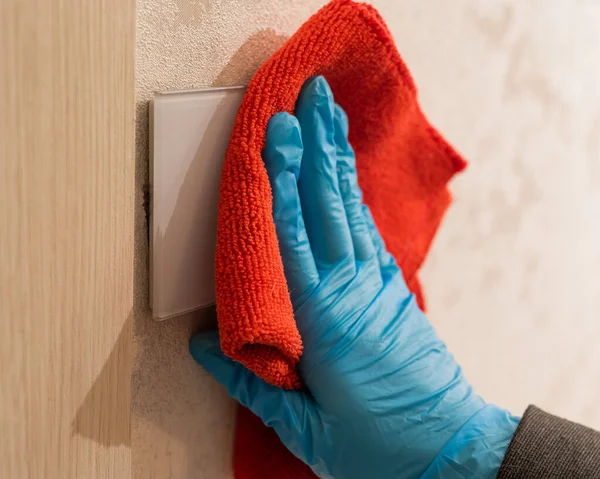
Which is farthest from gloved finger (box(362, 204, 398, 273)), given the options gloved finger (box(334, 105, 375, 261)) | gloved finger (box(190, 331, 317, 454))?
gloved finger (box(190, 331, 317, 454))

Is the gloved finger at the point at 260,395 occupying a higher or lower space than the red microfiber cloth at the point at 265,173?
lower

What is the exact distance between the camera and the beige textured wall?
0.44 m

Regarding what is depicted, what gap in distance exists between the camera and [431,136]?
58 centimetres

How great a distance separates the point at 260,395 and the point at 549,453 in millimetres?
205

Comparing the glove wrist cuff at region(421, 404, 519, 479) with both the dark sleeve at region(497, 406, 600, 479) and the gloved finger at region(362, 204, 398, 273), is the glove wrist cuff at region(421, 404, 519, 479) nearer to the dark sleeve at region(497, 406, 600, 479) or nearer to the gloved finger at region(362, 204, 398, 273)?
the dark sleeve at region(497, 406, 600, 479)

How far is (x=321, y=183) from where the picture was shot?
47 centimetres

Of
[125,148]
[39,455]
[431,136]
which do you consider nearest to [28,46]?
[125,148]

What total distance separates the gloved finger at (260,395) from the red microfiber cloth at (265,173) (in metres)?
0.01

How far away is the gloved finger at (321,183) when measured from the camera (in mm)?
461

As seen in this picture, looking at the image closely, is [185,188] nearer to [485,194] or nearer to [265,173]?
[265,173]

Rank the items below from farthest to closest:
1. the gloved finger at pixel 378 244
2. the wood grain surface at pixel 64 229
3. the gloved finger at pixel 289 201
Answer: the gloved finger at pixel 378 244 < the gloved finger at pixel 289 201 < the wood grain surface at pixel 64 229

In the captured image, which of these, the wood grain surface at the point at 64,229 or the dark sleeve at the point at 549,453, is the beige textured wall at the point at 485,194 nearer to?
the wood grain surface at the point at 64,229

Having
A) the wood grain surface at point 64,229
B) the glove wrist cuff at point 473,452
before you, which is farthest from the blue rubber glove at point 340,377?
the wood grain surface at point 64,229

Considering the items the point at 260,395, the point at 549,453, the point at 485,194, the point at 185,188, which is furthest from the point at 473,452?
the point at 485,194
